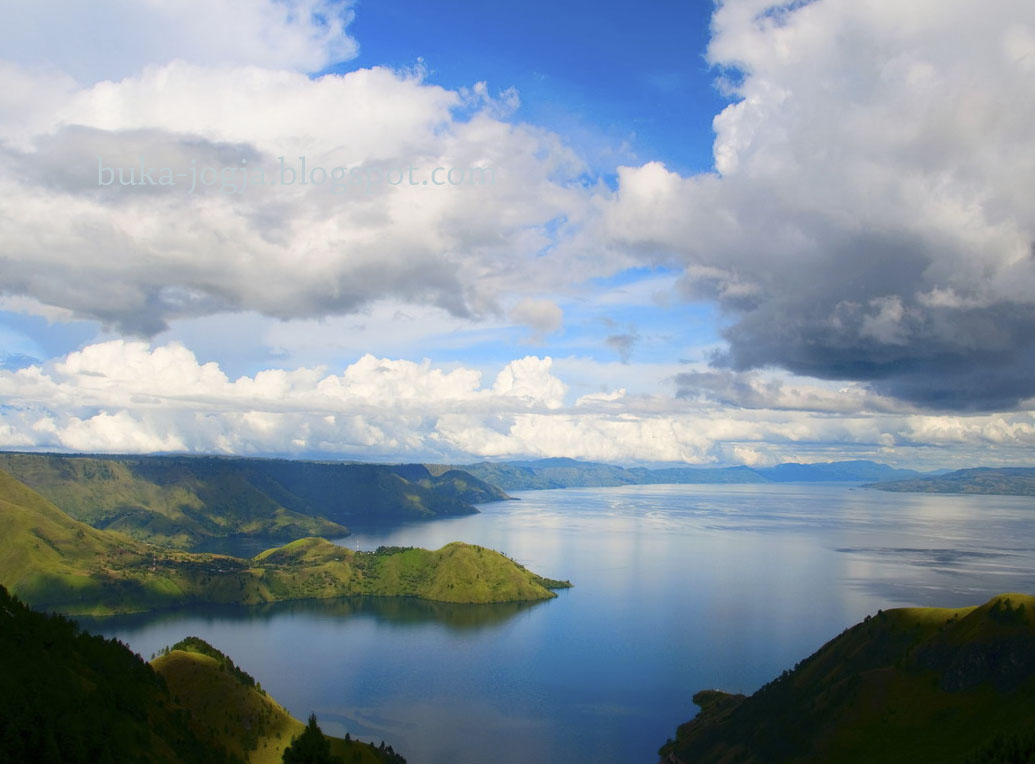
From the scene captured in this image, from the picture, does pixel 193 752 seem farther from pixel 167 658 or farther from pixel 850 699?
pixel 850 699

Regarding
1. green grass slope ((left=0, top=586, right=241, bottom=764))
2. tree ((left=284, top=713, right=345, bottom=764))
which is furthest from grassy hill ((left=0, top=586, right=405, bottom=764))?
tree ((left=284, top=713, right=345, bottom=764))

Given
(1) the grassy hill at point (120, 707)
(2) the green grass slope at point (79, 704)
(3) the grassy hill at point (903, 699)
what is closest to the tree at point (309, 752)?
(1) the grassy hill at point (120, 707)

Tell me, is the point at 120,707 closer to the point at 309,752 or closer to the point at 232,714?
the point at 309,752

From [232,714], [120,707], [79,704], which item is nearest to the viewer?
[79,704]

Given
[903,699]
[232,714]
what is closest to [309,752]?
[232,714]

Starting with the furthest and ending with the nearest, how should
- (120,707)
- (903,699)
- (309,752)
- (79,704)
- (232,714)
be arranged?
(232,714)
(903,699)
(120,707)
(79,704)
(309,752)

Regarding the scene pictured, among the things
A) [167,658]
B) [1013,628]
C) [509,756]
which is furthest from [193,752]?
[1013,628]
